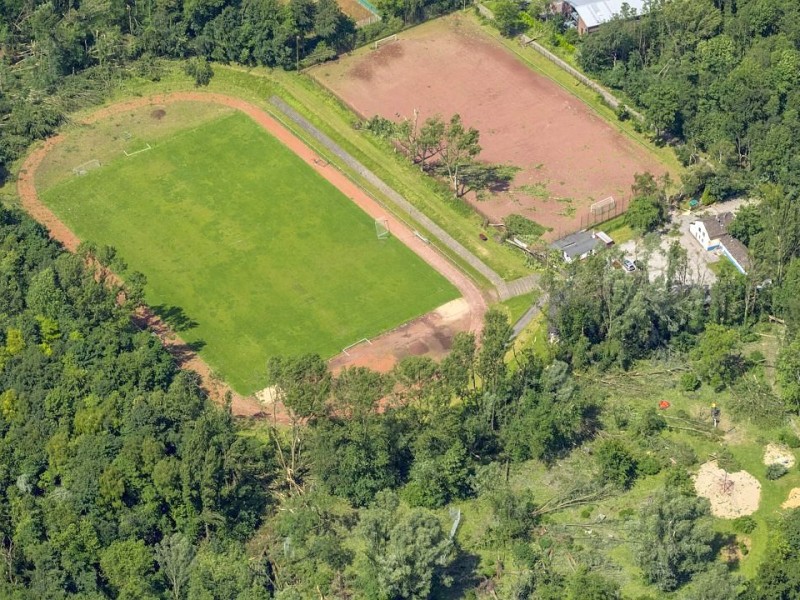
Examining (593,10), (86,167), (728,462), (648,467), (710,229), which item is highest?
(593,10)

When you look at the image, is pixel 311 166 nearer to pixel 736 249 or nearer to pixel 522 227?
pixel 522 227

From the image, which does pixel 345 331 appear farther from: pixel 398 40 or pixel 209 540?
pixel 398 40

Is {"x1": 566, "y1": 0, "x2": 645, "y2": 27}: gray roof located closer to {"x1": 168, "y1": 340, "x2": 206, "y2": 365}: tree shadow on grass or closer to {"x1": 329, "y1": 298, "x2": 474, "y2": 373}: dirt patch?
{"x1": 329, "y1": 298, "x2": 474, "y2": 373}: dirt patch

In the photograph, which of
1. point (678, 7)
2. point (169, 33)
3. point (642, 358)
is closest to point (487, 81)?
point (678, 7)

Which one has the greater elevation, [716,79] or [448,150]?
[716,79]

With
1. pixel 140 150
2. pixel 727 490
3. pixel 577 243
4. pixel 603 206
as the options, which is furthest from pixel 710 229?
pixel 140 150

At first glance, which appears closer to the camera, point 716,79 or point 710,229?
point 710,229

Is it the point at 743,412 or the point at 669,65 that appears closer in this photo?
the point at 743,412
